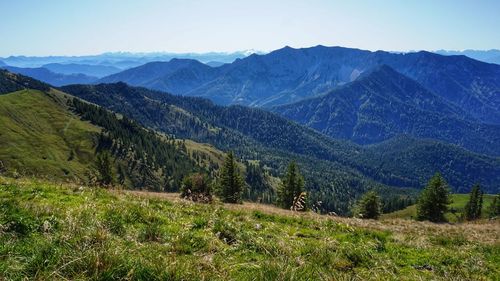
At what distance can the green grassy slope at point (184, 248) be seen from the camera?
5.95m

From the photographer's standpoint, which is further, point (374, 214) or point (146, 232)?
point (374, 214)

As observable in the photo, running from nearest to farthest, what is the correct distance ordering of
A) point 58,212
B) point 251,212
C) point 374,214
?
point 58,212 → point 251,212 → point 374,214

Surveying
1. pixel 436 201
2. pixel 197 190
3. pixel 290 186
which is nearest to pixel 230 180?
pixel 290 186

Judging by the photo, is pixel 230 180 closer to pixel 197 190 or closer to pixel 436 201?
pixel 197 190

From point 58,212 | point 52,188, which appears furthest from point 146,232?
point 52,188

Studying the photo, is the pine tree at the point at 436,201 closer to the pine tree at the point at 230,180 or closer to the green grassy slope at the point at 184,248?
the pine tree at the point at 230,180

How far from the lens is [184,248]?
912cm

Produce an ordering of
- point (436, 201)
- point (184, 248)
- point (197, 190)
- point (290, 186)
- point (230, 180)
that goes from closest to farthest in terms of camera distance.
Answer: point (184, 248)
point (197, 190)
point (436, 201)
point (230, 180)
point (290, 186)

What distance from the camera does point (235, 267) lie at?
7.37 metres

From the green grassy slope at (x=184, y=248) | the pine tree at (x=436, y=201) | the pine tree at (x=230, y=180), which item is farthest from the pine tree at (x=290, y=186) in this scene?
the green grassy slope at (x=184, y=248)

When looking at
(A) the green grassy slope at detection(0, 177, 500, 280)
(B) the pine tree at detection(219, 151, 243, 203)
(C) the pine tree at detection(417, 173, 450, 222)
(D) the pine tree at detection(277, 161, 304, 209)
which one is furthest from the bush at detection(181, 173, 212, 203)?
(C) the pine tree at detection(417, 173, 450, 222)

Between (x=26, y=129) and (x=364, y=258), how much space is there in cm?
21989

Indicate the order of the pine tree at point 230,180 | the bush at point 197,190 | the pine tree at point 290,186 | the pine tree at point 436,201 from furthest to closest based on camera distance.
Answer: the pine tree at point 290,186, the pine tree at point 230,180, the pine tree at point 436,201, the bush at point 197,190

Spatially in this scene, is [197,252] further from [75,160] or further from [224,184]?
[75,160]
